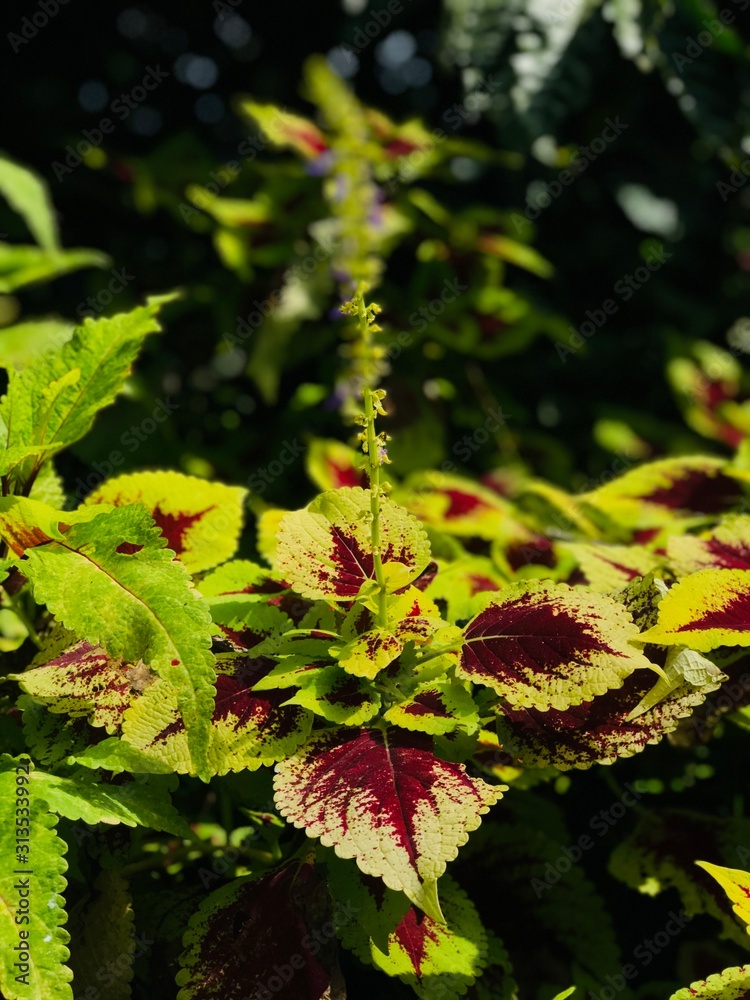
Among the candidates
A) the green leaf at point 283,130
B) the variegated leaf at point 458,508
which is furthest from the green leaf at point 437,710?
the green leaf at point 283,130

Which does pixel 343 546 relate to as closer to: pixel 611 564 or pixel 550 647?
pixel 550 647

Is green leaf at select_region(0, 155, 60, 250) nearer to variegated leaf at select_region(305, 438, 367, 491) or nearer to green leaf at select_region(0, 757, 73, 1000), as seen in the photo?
variegated leaf at select_region(305, 438, 367, 491)

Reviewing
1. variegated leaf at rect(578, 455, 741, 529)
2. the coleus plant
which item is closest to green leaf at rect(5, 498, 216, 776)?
the coleus plant

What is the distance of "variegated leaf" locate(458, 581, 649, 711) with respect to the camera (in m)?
0.80

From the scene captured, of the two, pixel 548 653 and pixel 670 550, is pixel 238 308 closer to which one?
pixel 670 550

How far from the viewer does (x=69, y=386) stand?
985 millimetres

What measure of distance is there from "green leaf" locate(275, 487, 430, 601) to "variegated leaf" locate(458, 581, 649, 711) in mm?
93

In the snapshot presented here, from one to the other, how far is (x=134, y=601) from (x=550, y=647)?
0.36 metres

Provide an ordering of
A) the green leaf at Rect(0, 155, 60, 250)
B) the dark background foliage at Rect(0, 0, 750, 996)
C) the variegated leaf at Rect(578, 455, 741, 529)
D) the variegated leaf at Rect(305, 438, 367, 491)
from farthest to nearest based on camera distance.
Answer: the dark background foliage at Rect(0, 0, 750, 996), the variegated leaf at Rect(305, 438, 367, 491), the green leaf at Rect(0, 155, 60, 250), the variegated leaf at Rect(578, 455, 741, 529)

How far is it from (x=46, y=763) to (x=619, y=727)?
20.4 inches

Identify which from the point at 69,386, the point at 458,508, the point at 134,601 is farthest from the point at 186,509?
the point at 458,508

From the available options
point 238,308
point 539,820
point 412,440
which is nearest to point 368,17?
point 238,308

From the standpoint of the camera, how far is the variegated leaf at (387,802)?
0.72 meters

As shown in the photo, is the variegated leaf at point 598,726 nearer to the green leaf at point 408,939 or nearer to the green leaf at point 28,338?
the green leaf at point 408,939
